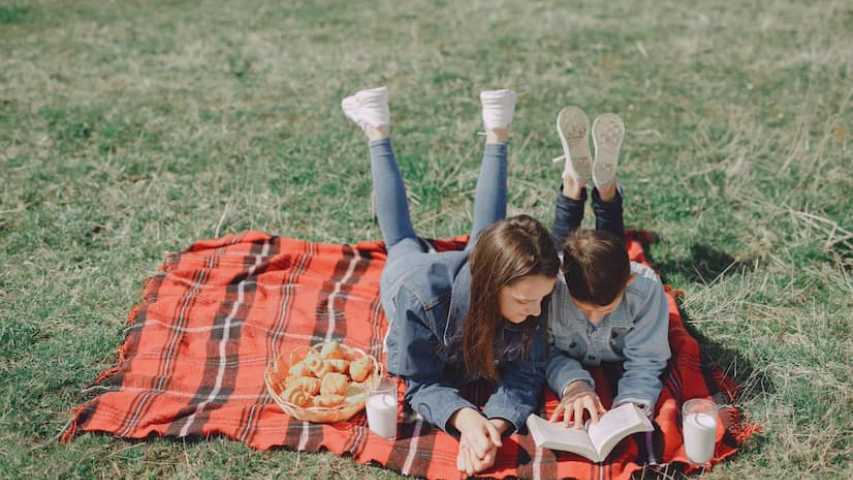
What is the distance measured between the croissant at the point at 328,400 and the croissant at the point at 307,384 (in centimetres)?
7

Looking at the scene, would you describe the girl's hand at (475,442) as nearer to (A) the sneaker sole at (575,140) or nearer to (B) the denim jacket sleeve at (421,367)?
(B) the denim jacket sleeve at (421,367)

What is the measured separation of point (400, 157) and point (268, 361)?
2612mm

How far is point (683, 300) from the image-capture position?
470 centimetres

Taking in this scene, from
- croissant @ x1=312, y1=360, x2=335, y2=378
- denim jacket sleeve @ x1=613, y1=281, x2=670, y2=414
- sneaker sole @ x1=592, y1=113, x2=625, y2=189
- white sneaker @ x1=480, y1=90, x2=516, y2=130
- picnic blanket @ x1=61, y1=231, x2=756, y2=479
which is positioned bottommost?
picnic blanket @ x1=61, y1=231, x2=756, y2=479

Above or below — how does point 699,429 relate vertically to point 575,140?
below

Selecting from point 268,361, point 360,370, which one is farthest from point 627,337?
point 268,361

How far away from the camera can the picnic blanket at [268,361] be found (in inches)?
142

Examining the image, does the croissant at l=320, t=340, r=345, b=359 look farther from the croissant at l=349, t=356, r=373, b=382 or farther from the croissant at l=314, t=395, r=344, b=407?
the croissant at l=314, t=395, r=344, b=407

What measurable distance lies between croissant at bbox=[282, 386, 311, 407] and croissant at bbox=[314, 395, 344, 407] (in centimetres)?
5

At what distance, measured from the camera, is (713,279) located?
494 cm

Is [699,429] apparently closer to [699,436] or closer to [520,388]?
[699,436]

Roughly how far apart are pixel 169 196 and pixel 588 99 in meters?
3.94

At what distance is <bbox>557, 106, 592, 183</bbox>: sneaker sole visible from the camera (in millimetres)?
4645

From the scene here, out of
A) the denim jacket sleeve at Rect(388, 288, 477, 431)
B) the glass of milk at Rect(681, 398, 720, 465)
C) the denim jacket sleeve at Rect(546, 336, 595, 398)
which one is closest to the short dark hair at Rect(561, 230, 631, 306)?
the denim jacket sleeve at Rect(546, 336, 595, 398)
